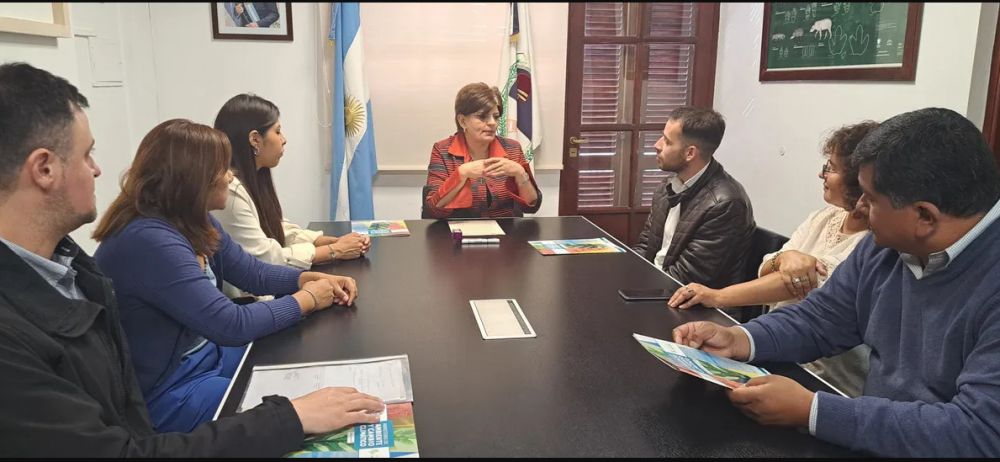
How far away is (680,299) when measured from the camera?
1.73 meters

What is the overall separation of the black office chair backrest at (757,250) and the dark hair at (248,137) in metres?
1.68

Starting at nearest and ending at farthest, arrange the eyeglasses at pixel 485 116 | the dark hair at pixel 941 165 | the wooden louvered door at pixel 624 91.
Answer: the dark hair at pixel 941 165, the eyeglasses at pixel 485 116, the wooden louvered door at pixel 624 91

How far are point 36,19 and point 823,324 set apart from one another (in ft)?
9.27

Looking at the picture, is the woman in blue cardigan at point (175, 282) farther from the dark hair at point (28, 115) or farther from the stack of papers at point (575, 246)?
the stack of papers at point (575, 246)

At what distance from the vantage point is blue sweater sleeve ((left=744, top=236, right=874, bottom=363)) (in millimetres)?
1432


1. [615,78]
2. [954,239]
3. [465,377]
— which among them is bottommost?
[465,377]

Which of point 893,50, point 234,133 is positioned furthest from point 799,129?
point 234,133

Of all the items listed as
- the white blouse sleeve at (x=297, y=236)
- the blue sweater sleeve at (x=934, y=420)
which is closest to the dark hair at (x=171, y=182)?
the white blouse sleeve at (x=297, y=236)

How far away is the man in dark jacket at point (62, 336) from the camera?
0.91m

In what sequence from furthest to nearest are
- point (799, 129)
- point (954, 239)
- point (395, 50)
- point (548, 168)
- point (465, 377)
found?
point (548, 168) → point (395, 50) → point (799, 129) → point (465, 377) → point (954, 239)

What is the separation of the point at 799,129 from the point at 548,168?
1.46 metres

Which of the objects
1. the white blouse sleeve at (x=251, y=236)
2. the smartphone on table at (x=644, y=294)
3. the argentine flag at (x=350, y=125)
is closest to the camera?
the smartphone on table at (x=644, y=294)

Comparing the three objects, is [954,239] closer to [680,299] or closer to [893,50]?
[680,299]

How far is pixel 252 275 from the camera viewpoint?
6.56ft
